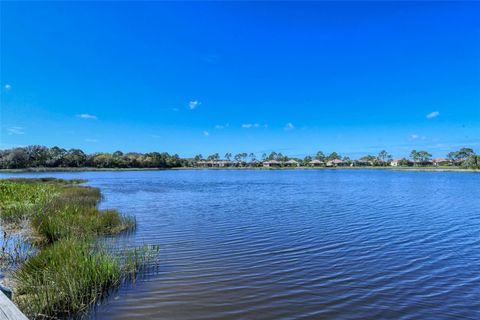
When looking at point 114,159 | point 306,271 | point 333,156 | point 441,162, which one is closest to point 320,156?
point 333,156

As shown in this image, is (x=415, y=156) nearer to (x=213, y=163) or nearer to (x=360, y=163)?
(x=360, y=163)

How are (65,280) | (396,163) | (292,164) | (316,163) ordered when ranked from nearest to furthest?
1. (65,280)
2. (396,163)
3. (316,163)
4. (292,164)

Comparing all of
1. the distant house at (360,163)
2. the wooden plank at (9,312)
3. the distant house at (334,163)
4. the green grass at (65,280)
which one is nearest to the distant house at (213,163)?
the distant house at (334,163)

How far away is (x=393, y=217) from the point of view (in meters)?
15.6

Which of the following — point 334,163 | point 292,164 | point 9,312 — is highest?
point 334,163

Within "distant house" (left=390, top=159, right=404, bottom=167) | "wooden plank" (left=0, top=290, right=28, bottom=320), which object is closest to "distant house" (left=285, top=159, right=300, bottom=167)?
"distant house" (left=390, top=159, right=404, bottom=167)

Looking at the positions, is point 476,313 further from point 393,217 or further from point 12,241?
point 12,241

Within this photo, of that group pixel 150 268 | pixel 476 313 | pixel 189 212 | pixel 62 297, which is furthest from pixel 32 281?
pixel 189 212

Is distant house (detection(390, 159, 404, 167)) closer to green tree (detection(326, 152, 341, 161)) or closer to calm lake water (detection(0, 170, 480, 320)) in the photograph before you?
green tree (detection(326, 152, 341, 161))

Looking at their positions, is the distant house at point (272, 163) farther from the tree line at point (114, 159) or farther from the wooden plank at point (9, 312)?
the wooden plank at point (9, 312)

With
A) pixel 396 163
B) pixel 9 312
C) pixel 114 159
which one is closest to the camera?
pixel 9 312

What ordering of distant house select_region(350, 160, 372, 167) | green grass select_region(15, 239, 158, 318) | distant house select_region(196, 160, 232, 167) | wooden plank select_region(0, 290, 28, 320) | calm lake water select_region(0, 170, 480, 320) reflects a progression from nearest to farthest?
1. wooden plank select_region(0, 290, 28, 320)
2. green grass select_region(15, 239, 158, 318)
3. calm lake water select_region(0, 170, 480, 320)
4. distant house select_region(350, 160, 372, 167)
5. distant house select_region(196, 160, 232, 167)

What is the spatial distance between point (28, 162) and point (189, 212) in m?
111

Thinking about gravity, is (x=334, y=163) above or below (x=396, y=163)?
below
